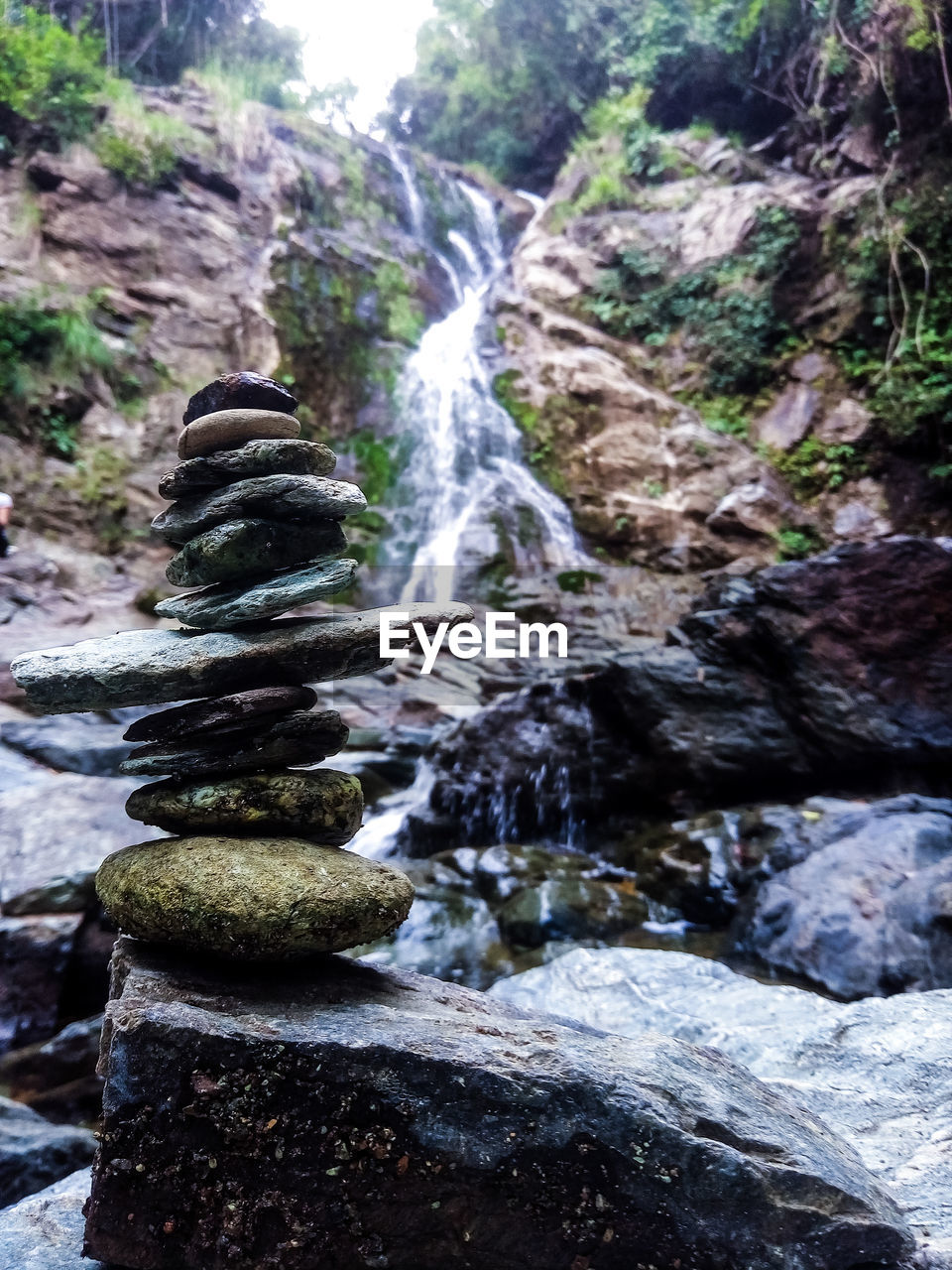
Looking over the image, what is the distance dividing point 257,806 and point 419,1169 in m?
1.27

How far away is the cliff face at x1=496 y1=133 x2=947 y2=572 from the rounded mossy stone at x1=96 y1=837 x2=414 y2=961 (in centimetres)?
1126

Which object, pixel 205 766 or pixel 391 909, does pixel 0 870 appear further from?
pixel 391 909

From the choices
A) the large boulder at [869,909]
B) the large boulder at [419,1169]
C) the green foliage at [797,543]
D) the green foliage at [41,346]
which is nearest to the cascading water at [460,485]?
the green foliage at [797,543]

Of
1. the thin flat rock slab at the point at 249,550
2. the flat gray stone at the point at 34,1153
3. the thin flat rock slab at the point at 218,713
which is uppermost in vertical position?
the thin flat rock slab at the point at 249,550

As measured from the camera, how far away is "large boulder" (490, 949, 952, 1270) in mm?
2641

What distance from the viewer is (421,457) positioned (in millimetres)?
14688

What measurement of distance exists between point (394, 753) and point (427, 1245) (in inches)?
291

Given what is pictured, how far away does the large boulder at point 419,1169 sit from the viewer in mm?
2037

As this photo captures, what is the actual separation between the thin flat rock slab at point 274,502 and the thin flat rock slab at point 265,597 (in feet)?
0.72

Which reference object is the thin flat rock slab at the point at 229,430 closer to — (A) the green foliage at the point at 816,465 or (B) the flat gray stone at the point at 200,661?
(B) the flat gray stone at the point at 200,661

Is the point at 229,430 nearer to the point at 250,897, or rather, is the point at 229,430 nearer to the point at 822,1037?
the point at 250,897

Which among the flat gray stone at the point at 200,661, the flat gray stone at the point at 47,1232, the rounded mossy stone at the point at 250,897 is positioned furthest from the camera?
the flat gray stone at the point at 200,661

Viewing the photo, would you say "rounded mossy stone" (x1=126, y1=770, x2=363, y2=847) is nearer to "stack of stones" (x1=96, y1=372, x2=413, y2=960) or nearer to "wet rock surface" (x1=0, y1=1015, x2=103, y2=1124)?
"stack of stones" (x1=96, y1=372, x2=413, y2=960)

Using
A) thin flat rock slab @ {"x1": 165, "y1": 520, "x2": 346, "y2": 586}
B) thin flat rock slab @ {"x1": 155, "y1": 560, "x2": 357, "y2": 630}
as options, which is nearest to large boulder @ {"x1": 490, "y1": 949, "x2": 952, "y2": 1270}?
thin flat rock slab @ {"x1": 155, "y1": 560, "x2": 357, "y2": 630}
